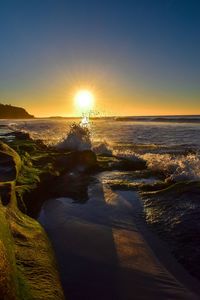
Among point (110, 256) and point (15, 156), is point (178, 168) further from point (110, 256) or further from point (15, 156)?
point (110, 256)

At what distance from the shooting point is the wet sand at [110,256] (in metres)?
4.66

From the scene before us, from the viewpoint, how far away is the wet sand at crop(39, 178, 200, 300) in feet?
15.3

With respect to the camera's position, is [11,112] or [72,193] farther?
[11,112]

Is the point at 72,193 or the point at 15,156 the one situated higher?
the point at 15,156

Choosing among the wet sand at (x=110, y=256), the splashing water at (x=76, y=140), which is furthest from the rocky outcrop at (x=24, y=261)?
the splashing water at (x=76, y=140)

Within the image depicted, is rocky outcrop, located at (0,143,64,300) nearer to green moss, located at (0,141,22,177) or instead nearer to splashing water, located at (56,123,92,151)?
green moss, located at (0,141,22,177)

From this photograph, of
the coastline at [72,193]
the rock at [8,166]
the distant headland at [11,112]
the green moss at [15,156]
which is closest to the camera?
the coastline at [72,193]

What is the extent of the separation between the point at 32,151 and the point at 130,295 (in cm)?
1182

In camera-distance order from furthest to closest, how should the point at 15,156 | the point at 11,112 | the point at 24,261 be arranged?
1. the point at 11,112
2. the point at 15,156
3. the point at 24,261

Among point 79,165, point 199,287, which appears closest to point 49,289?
point 199,287

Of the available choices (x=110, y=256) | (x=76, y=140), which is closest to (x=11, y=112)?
(x=76, y=140)

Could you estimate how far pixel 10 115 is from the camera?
567 ft

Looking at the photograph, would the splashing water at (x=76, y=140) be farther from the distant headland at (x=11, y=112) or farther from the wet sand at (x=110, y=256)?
the distant headland at (x=11, y=112)

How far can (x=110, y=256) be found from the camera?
567 centimetres
